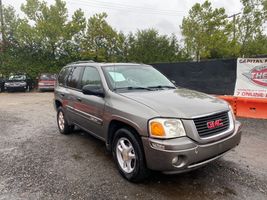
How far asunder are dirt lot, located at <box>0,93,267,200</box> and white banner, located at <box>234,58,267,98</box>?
2256 mm

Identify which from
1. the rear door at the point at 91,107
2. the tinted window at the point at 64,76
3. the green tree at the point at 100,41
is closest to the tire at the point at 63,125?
the tinted window at the point at 64,76

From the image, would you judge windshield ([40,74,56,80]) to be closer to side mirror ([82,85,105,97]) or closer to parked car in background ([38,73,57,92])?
parked car in background ([38,73,57,92])

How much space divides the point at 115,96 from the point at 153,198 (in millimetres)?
1584

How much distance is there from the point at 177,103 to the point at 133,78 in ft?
4.24

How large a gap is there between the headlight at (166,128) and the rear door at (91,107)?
123 cm

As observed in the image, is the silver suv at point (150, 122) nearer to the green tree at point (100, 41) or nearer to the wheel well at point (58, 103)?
the wheel well at point (58, 103)

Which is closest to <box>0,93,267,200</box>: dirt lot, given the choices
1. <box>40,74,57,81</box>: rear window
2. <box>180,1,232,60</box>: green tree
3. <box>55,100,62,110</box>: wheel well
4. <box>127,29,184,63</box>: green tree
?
<box>55,100,62,110</box>: wheel well

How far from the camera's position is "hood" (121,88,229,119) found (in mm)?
3092

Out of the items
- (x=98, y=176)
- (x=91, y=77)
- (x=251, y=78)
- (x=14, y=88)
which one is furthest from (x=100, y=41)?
(x=98, y=176)

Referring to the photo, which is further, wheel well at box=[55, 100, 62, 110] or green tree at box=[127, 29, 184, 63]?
green tree at box=[127, 29, 184, 63]

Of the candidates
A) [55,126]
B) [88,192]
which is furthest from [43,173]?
[55,126]

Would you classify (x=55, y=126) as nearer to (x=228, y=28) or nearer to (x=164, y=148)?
(x=164, y=148)

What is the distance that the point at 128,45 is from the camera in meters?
26.4

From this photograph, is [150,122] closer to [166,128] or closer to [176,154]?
[166,128]
